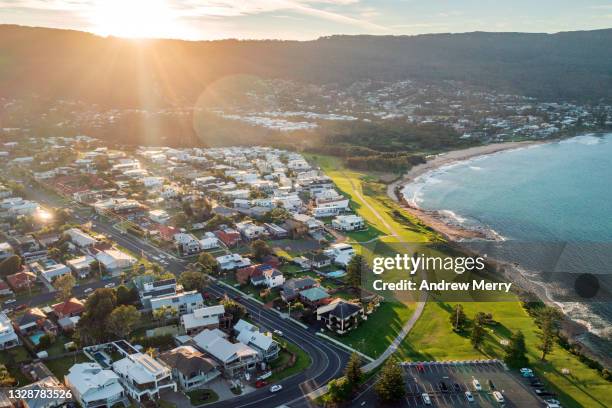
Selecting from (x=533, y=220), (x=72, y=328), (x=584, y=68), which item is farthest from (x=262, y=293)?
(x=584, y=68)

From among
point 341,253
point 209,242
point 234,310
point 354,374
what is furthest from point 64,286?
point 354,374

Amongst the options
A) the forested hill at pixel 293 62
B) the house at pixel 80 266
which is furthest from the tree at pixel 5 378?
Answer: the forested hill at pixel 293 62

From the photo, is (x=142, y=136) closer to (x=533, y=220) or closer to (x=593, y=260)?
(x=533, y=220)

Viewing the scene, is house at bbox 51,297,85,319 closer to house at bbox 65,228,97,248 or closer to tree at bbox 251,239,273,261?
house at bbox 65,228,97,248

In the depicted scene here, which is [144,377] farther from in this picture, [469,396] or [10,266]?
[10,266]

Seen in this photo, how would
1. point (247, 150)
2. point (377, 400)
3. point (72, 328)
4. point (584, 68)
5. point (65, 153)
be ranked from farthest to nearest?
1. point (584, 68)
2. point (247, 150)
3. point (65, 153)
4. point (72, 328)
5. point (377, 400)
